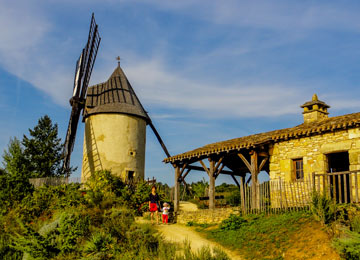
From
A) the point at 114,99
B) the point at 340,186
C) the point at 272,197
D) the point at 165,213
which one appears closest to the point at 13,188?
the point at 165,213

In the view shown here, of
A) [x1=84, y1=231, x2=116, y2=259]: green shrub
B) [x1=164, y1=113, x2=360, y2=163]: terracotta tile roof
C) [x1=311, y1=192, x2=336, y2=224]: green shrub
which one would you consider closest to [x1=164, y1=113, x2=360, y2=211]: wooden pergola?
[x1=164, y1=113, x2=360, y2=163]: terracotta tile roof

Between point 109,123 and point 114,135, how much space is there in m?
0.78

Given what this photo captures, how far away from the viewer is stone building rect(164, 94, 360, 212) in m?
14.6

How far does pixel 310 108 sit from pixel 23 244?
42.4 ft

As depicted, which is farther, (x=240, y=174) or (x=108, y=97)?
(x=108, y=97)

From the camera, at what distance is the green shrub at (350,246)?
9461 millimetres

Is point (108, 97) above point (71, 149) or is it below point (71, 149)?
above

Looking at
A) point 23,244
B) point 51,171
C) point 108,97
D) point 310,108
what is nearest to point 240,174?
point 310,108

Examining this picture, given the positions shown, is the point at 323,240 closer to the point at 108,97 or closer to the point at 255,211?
the point at 255,211

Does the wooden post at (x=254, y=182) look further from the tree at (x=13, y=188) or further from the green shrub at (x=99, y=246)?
the tree at (x=13, y=188)

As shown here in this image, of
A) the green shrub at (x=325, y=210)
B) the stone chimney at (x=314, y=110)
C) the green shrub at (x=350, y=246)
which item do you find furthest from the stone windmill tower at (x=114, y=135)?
the green shrub at (x=350, y=246)

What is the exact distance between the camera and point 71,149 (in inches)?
1088

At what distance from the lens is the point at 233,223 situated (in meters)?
14.5

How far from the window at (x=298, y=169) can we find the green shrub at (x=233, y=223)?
9.86 feet
